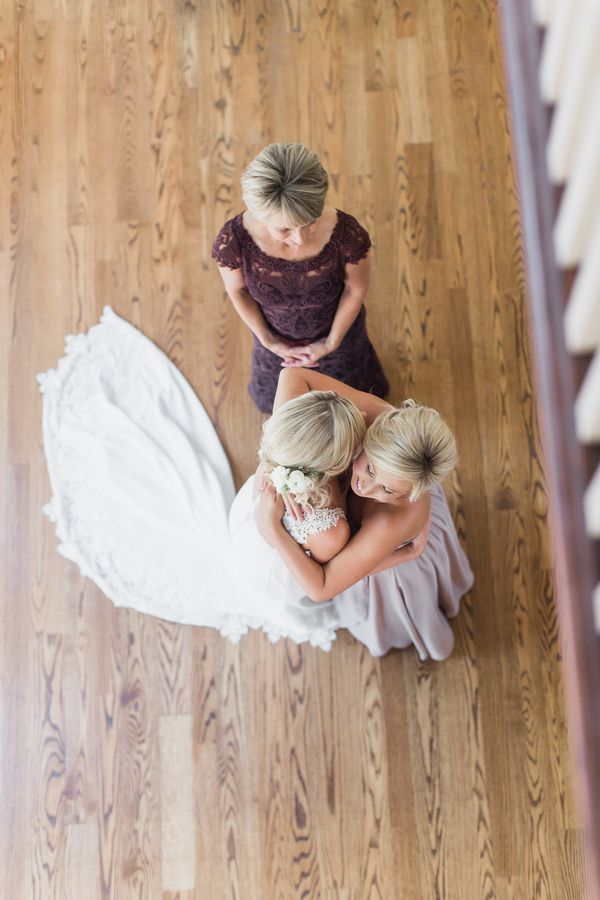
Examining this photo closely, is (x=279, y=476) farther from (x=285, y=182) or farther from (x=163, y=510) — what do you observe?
(x=163, y=510)

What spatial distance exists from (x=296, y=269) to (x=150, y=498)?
→ 3.23 feet

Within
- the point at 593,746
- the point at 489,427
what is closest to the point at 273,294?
the point at 489,427

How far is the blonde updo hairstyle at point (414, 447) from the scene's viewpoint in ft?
5.90

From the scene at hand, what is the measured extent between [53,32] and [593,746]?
11.5 feet

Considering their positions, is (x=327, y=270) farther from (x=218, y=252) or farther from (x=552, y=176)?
(x=552, y=176)

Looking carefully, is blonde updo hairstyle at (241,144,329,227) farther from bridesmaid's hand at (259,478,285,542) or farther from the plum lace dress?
bridesmaid's hand at (259,478,285,542)

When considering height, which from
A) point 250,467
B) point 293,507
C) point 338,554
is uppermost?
point 250,467

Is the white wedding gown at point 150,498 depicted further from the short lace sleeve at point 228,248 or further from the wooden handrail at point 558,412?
the wooden handrail at point 558,412

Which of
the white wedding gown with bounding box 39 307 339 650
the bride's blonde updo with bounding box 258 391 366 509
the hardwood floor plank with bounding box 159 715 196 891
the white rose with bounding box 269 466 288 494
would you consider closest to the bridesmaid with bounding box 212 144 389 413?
the white wedding gown with bounding box 39 307 339 650

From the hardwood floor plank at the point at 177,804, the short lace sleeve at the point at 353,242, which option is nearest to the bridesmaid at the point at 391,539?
the short lace sleeve at the point at 353,242

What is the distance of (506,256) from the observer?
10.1 feet

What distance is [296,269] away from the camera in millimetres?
2283

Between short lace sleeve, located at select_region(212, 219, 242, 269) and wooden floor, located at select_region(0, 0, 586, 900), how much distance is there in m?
0.79

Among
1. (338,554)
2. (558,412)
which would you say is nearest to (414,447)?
(338,554)
